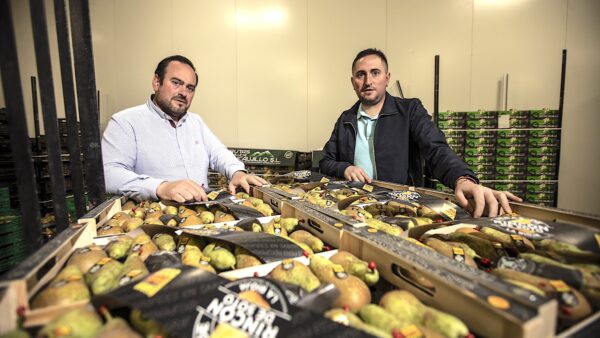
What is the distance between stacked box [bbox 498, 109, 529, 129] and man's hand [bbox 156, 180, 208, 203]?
12.3ft

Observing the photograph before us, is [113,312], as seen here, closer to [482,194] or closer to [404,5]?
[482,194]

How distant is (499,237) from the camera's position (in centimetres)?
91

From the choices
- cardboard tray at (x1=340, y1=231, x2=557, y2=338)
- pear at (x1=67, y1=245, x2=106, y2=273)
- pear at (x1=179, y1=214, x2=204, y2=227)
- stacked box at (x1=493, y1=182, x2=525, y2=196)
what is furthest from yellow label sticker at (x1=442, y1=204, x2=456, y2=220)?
stacked box at (x1=493, y1=182, x2=525, y2=196)

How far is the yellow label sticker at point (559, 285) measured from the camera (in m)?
0.61

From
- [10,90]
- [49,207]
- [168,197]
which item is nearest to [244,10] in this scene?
[49,207]

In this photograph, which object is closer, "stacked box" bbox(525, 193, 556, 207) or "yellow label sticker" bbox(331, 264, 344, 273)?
"yellow label sticker" bbox(331, 264, 344, 273)

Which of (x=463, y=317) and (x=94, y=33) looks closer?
(x=463, y=317)

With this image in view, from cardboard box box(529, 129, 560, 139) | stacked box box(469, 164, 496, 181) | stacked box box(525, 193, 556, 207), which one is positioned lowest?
stacked box box(525, 193, 556, 207)

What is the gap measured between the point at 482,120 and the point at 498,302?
3.85 metres

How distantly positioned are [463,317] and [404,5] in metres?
5.31

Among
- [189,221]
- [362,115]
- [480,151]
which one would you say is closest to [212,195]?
[189,221]

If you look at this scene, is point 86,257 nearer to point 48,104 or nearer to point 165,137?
point 48,104

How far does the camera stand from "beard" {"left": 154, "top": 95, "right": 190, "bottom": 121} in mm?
2266

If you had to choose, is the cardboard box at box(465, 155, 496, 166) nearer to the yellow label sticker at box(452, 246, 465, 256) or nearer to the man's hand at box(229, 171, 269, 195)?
the man's hand at box(229, 171, 269, 195)
